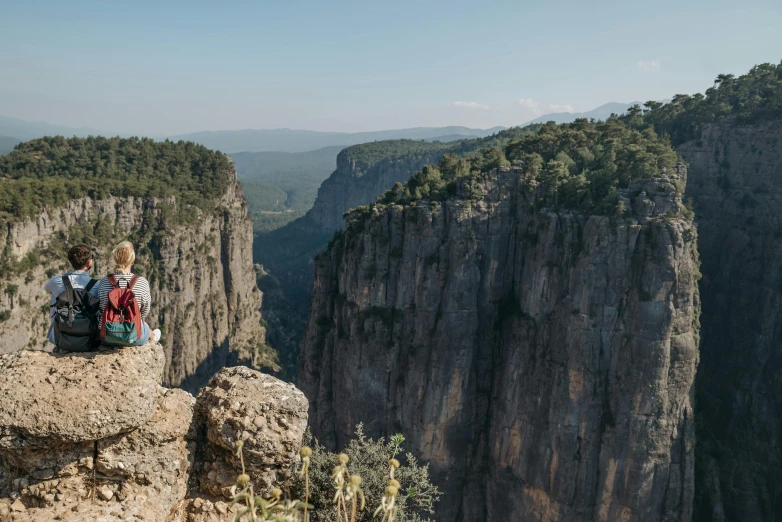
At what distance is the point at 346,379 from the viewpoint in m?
35.0

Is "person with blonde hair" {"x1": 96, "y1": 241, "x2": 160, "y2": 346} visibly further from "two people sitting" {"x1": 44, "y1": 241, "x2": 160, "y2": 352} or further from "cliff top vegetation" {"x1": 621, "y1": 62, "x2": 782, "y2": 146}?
"cliff top vegetation" {"x1": 621, "y1": 62, "x2": 782, "y2": 146}

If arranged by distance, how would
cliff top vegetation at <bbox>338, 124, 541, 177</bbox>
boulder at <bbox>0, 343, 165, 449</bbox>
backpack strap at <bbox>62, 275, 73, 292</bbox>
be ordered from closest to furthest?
boulder at <bbox>0, 343, 165, 449</bbox> → backpack strap at <bbox>62, 275, 73, 292</bbox> → cliff top vegetation at <bbox>338, 124, 541, 177</bbox>

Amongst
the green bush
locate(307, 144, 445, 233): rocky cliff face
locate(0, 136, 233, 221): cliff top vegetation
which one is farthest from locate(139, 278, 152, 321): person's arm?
locate(307, 144, 445, 233): rocky cliff face

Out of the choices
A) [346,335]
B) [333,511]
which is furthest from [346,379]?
[333,511]

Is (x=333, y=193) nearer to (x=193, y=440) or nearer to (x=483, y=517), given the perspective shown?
(x=483, y=517)

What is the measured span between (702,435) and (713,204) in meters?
17.0

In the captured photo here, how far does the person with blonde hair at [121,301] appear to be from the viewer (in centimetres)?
775

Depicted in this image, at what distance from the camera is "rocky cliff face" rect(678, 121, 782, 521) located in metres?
31.6

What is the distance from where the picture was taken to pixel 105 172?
59.2m

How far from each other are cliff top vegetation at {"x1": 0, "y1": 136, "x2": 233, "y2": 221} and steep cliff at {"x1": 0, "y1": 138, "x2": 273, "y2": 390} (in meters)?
0.96

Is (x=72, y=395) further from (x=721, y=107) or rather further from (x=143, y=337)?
(x=721, y=107)

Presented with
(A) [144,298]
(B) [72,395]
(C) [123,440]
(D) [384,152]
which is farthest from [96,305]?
(D) [384,152]

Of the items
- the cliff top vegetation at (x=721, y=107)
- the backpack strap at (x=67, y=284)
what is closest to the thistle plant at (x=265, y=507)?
the backpack strap at (x=67, y=284)

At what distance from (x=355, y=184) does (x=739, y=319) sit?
109m
